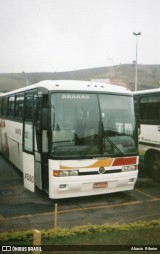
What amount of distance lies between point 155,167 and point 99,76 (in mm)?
90980

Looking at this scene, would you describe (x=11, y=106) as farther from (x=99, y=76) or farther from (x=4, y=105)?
(x=99, y=76)

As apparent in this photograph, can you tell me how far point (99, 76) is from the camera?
10212 cm

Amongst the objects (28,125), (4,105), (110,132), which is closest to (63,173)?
(110,132)

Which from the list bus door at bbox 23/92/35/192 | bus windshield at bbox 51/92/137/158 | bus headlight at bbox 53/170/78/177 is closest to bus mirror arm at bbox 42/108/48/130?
bus windshield at bbox 51/92/137/158

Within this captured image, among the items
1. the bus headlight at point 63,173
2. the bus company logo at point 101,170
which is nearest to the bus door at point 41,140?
the bus headlight at point 63,173

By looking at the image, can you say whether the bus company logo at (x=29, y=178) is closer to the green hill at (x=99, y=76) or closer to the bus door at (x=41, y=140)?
the bus door at (x=41, y=140)

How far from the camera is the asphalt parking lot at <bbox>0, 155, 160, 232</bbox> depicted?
8.16 m

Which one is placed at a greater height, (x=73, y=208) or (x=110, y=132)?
(x=110, y=132)

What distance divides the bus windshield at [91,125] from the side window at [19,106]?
11.2ft

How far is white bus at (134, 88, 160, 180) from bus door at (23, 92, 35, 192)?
4.05 meters

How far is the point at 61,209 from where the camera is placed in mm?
9133

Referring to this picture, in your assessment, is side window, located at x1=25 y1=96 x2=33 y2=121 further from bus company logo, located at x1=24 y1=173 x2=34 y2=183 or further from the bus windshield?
the bus windshield

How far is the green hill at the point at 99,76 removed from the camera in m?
86.1

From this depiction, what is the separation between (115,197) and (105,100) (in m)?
2.84
